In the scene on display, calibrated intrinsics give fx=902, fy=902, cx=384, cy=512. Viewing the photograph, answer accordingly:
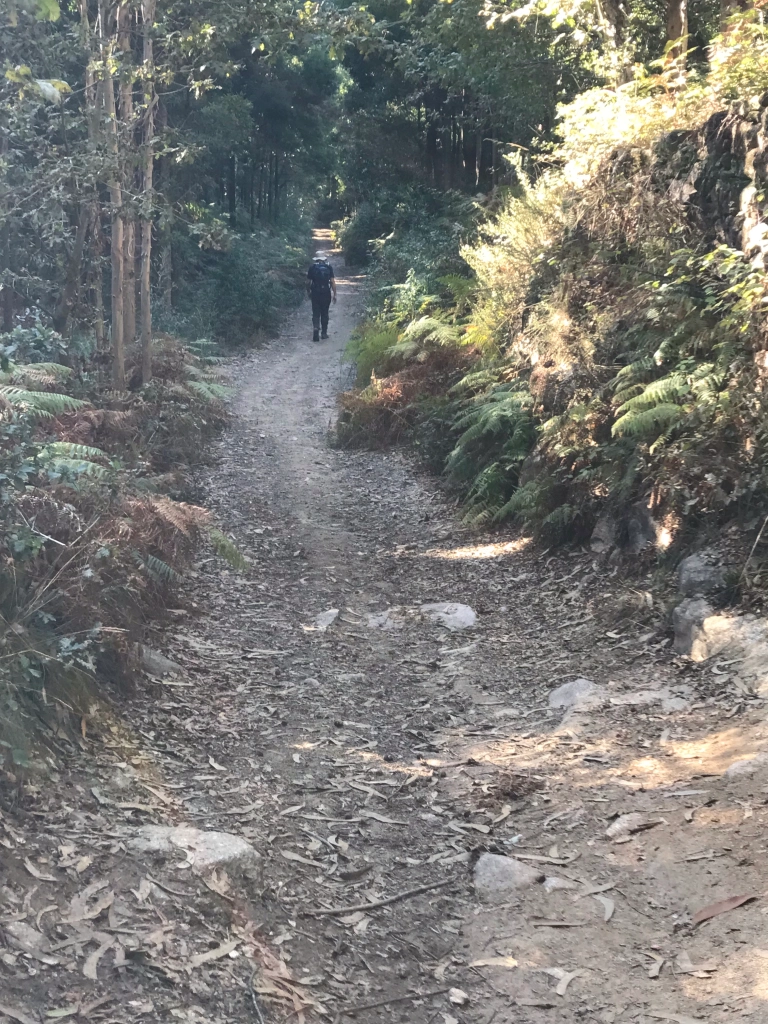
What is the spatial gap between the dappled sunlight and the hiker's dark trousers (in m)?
12.8

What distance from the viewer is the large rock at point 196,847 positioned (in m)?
3.83

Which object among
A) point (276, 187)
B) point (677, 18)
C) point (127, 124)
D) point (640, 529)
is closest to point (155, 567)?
point (640, 529)

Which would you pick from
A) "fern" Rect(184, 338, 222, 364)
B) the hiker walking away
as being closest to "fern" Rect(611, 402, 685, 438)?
"fern" Rect(184, 338, 222, 364)

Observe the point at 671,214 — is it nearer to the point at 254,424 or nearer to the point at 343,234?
the point at 254,424

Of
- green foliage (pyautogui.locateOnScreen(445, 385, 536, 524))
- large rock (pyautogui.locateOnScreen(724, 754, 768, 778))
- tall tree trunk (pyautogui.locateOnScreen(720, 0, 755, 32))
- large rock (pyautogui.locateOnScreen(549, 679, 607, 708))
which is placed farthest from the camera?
tall tree trunk (pyautogui.locateOnScreen(720, 0, 755, 32))

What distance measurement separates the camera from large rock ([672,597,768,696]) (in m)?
5.21

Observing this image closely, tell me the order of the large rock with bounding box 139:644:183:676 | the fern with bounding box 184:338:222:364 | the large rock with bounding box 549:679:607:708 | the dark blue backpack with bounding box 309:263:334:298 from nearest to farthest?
the large rock with bounding box 549:679:607:708, the large rock with bounding box 139:644:183:676, the fern with bounding box 184:338:222:364, the dark blue backpack with bounding box 309:263:334:298

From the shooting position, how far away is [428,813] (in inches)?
183

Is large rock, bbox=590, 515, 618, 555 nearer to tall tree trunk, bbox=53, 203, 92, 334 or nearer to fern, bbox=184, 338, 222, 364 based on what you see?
tall tree trunk, bbox=53, 203, 92, 334

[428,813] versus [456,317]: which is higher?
[456,317]

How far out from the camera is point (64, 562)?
5254 millimetres

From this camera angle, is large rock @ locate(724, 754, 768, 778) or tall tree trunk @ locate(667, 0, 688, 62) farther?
tall tree trunk @ locate(667, 0, 688, 62)

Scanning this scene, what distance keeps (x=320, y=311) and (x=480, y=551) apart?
13.4 m

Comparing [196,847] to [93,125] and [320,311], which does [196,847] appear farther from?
[320,311]
